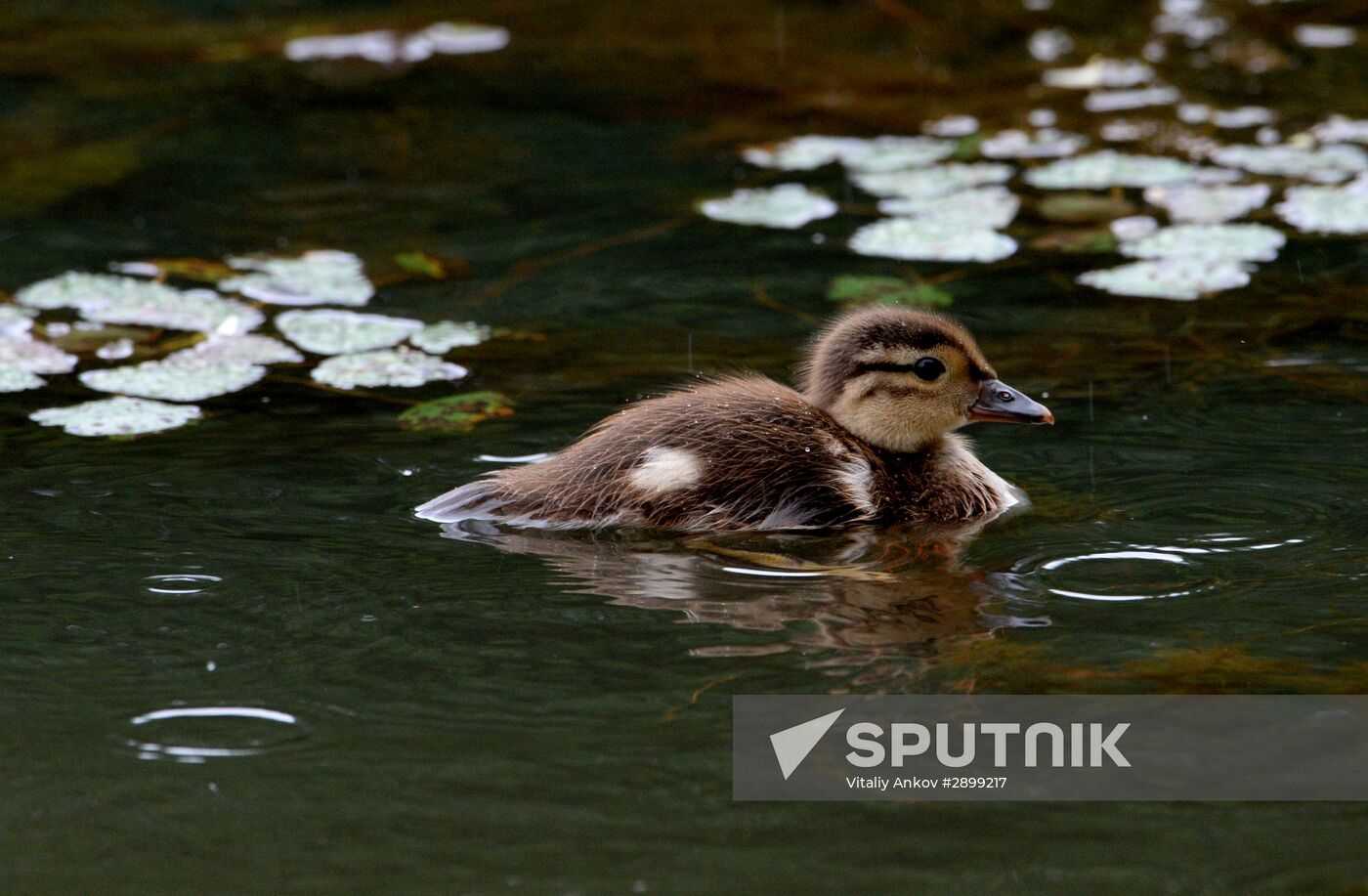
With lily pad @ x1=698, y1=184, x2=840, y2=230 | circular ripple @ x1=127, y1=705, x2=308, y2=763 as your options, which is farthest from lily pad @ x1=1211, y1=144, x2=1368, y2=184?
circular ripple @ x1=127, y1=705, x2=308, y2=763

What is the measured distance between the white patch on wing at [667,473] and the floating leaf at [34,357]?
2.38m

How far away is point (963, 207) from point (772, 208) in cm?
87

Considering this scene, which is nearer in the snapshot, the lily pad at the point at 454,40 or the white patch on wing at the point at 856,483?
the white patch on wing at the point at 856,483

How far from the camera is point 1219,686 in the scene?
3965 millimetres

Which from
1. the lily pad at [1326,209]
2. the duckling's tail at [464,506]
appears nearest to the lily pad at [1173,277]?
the lily pad at [1326,209]

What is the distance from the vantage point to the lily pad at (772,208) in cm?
835

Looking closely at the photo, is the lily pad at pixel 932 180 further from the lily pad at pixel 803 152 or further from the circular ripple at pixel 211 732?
the circular ripple at pixel 211 732

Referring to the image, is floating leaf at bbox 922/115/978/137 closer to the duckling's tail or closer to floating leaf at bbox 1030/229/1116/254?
floating leaf at bbox 1030/229/1116/254

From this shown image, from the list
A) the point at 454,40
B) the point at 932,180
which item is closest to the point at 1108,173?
the point at 932,180

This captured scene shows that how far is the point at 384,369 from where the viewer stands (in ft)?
21.1

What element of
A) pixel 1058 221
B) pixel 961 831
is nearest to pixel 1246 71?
pixel 1058 221

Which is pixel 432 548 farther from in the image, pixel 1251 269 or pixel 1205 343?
pixel 1251 269

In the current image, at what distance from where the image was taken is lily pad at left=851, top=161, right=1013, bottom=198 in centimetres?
851

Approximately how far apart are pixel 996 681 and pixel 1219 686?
1.51 feet
